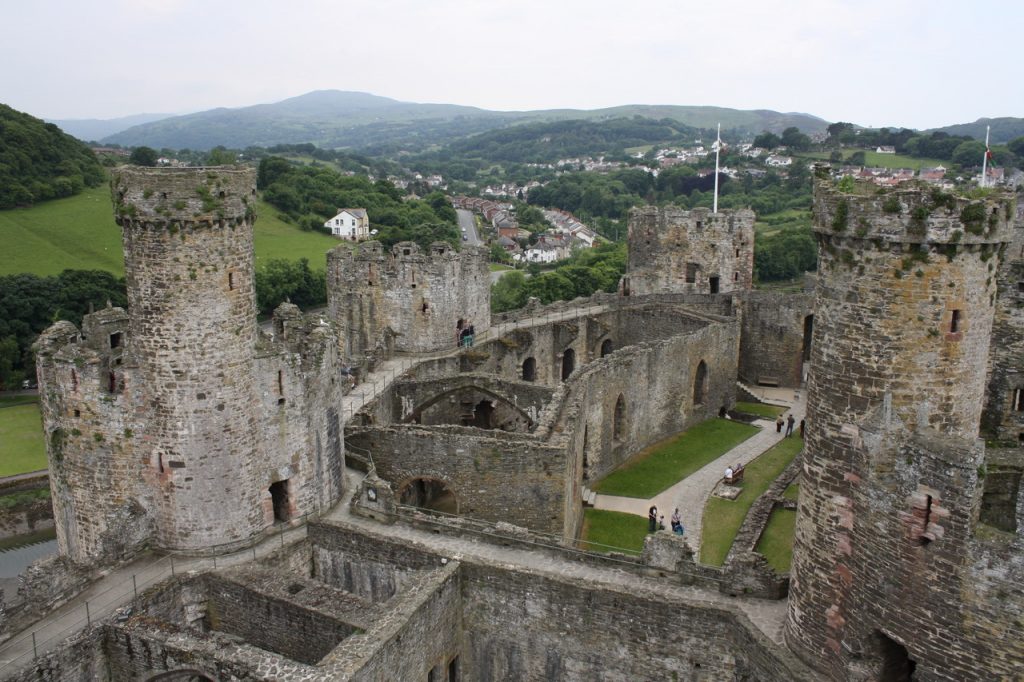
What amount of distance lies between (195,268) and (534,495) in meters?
10.7

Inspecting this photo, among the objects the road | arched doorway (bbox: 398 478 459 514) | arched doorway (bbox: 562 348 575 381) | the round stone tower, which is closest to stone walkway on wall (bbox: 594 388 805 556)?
arched doorway (bbox: 398 478 459 514)

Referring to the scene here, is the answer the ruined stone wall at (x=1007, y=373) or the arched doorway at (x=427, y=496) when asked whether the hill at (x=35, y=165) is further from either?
the ruined stone wall at (x=1007, y=373)

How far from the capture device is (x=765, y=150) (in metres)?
168

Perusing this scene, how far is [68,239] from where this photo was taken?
72.2 metres

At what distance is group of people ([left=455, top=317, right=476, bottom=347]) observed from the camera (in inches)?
1405

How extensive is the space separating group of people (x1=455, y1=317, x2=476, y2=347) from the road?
296ft

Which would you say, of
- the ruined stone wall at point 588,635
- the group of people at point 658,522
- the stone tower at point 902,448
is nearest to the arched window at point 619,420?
the group of people at point 658,522

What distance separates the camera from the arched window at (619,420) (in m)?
31.4

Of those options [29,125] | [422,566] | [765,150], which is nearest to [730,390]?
[422,566]

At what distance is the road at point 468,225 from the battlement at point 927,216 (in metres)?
114

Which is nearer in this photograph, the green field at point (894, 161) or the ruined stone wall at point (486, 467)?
the ruined stone wall at point (486, 467)

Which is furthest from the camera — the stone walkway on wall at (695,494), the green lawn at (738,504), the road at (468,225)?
the road at (468,225)

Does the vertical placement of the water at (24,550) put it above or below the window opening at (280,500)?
below

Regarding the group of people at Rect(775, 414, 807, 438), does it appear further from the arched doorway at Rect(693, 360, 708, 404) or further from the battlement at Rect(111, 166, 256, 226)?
the battlement at Rect(111, 166, 256, 226)
